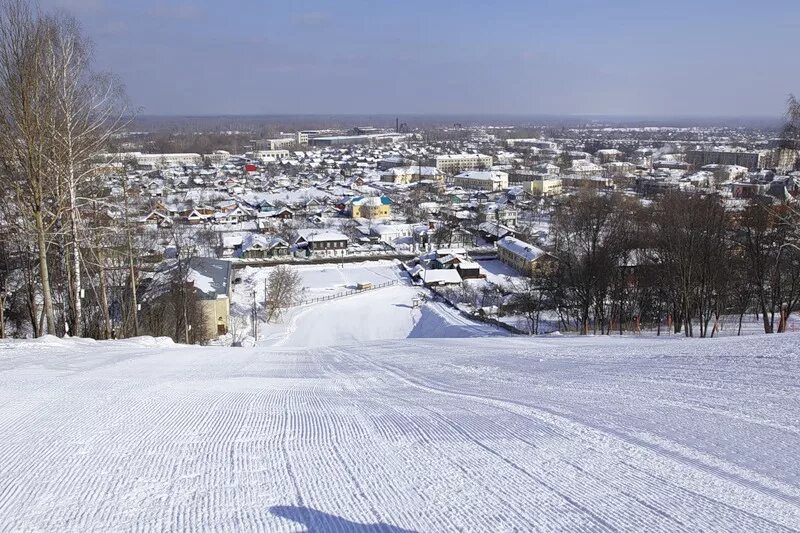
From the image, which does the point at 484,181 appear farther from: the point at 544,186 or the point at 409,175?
the point at 409,175

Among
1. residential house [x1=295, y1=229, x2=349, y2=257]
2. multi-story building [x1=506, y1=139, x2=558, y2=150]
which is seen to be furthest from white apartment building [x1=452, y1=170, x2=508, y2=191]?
multi-story building [x1=506, y1=139, x2=558, y2=150]

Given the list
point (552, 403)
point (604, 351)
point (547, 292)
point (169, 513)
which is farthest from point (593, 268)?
point (169, 513)

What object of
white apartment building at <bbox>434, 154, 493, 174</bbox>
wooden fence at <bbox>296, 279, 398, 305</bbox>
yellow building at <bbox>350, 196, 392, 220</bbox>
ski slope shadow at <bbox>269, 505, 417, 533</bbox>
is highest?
white apartment building at <bbox>434, 154, 493, 174</bbox>

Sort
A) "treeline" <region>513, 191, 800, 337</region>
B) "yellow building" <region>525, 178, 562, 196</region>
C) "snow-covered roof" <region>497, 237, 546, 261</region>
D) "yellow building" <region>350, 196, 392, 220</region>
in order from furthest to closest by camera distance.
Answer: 1. "yellow building" <region>525, 178, 562, 196</region>
2. "yellow building" <region>350, 196, 392, 220</region>
3. "snow-covered roof" <region>497, 237, 546, 261</region>
4. "treeline" <region>513, 191, 800, 337</region>

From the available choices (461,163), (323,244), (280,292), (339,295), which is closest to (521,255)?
(339,295)

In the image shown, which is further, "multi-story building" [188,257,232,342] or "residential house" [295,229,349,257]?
"residential house" [295,229,349,257]

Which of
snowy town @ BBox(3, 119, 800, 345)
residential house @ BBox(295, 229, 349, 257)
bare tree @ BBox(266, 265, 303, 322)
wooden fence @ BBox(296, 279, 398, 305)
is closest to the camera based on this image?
snowy town @ BBox(3, 119, 800, 345)

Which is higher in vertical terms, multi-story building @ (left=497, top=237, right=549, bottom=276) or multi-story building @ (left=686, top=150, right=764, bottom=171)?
multi-story building @ (left=686, top=150, right=764, bottom=171)

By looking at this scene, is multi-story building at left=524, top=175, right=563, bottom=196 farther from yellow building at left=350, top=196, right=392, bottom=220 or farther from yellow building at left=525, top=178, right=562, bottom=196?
yellow building at left=350, top=196, right=392, bottom=220
